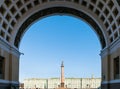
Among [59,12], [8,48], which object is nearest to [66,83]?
[59,12]

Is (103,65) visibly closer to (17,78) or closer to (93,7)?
(93,7)

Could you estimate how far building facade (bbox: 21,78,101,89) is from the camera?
87375 millimetres

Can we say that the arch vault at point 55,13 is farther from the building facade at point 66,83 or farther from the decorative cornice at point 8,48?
the building facade at point 66,83

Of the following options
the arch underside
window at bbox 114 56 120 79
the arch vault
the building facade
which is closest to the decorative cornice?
the arch vault

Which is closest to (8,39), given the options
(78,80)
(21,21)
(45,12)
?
(21,21)

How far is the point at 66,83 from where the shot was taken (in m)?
90.4

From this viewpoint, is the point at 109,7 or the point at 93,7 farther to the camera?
the point at 93,7

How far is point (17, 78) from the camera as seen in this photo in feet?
106

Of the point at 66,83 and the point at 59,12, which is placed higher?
the point at 59,12

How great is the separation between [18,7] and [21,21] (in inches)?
81.2

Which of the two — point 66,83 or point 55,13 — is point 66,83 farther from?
point 55,13

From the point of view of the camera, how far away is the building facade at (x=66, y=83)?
8738cm

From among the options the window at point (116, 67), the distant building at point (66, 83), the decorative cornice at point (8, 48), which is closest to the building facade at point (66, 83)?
the distant building at point (66, 83)

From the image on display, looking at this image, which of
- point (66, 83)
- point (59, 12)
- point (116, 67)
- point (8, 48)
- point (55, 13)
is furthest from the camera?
point (66, 83)
